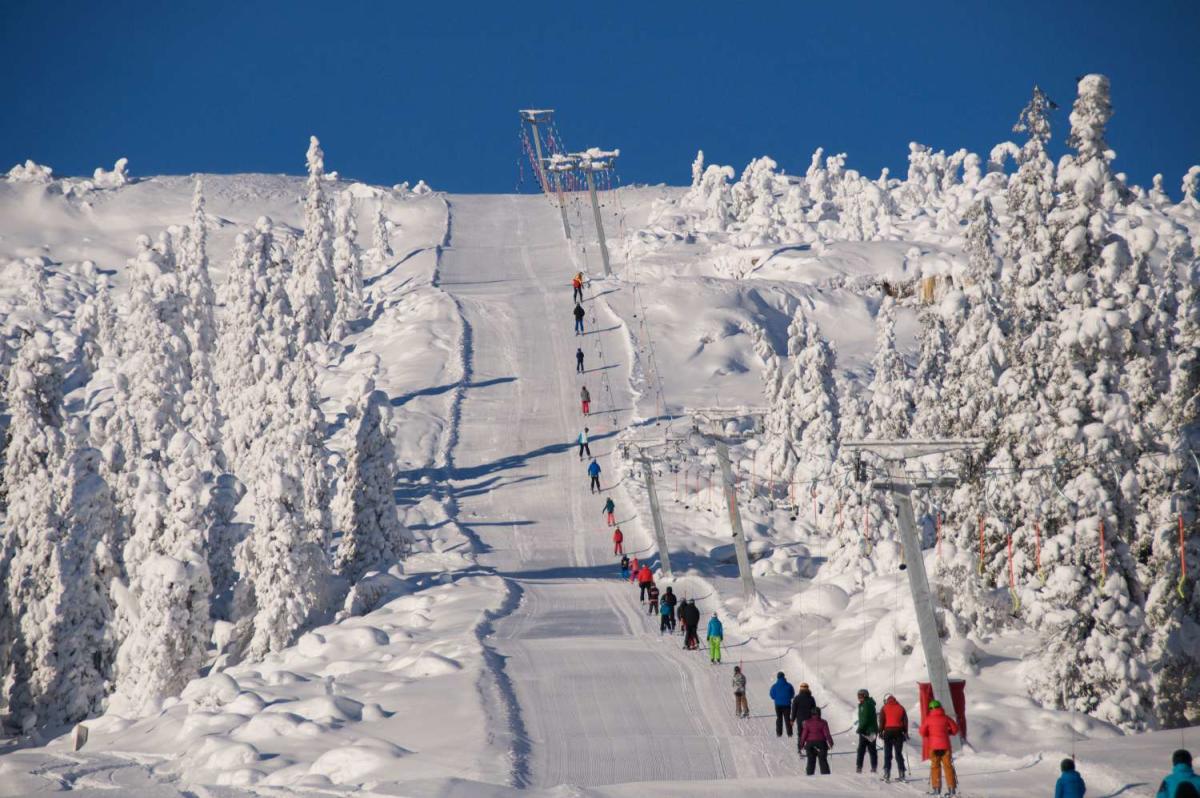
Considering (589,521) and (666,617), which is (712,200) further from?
(666,617)

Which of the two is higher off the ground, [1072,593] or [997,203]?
[997,203]

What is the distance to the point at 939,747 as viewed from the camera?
1752 centimetres

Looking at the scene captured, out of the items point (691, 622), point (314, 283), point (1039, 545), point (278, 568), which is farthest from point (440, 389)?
point (1039, 545)

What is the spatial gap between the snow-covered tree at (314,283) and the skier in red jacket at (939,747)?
208 ft

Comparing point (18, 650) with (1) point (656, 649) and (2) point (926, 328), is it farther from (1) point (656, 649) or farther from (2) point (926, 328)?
(2) point (926, 328)

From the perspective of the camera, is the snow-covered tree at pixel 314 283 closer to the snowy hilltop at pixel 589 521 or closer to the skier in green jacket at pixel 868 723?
the snowy hilltop at pixel 589 521

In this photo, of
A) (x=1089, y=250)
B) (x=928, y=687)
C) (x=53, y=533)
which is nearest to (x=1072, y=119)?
(x=1089, y=250)

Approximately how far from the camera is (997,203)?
146750 mm

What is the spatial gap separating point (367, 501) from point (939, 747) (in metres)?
31.8

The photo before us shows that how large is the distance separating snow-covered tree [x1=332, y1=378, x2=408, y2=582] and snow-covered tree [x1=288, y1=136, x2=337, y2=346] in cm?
3132

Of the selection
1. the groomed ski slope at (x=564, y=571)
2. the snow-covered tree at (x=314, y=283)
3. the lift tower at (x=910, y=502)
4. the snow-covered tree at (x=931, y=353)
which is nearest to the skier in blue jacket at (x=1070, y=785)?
the groomed ski slope at (x=564, y=571)

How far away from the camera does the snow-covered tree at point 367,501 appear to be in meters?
46.3

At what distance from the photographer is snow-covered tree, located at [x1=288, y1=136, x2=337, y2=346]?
80125mm

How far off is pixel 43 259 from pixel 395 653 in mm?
142206
